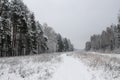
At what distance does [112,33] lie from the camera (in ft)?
356

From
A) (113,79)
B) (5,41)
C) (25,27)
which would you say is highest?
(25,27)

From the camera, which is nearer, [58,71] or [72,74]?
[72,74]

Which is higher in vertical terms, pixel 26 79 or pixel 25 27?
pixel 25 27

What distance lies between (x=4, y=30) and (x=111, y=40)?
267 ft

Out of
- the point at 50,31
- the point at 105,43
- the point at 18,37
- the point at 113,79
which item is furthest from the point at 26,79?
the point at 105,43

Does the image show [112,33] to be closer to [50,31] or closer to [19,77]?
[50,31]

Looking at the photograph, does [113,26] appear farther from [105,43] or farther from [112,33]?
[105,43]

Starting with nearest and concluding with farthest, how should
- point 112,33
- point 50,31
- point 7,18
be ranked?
point 7,18 < point 50,31 < point 112,33

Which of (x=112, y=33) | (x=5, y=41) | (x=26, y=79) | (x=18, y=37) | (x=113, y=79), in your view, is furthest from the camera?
(x=112, y=33)

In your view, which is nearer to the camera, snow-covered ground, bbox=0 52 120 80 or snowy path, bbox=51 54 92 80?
snow-covered ground, bbox=0 52 120 80

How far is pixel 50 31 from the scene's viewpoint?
284 feet

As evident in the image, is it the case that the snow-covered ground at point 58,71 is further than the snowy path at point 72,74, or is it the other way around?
the snowy path at point 72,74

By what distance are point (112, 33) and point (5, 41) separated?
7747 cm

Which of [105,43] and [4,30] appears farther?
[105,43]
